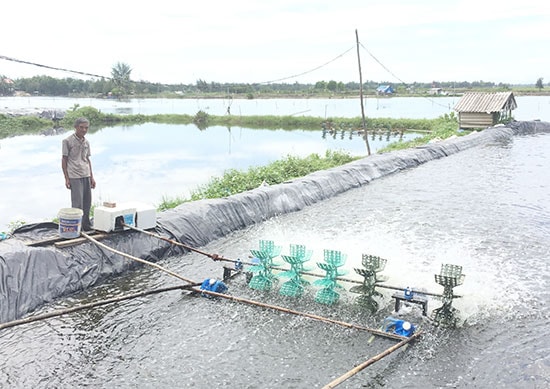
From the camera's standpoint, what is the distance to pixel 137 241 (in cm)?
688

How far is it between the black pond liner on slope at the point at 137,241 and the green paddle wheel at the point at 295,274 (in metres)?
2.13

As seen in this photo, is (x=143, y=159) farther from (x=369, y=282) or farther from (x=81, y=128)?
(x=369, y=282)

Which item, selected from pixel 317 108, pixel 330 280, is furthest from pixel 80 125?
pixel 317 108

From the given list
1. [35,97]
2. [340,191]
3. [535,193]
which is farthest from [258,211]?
[35,97]

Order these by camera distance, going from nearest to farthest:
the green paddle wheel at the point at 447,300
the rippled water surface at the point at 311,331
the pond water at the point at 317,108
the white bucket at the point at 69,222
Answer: the rippled water surface at the point at 311,331 < the green paddle wheel at the point at 447,300 < the white bucket at the point at 69,222 < the pond water at the point at 317,108

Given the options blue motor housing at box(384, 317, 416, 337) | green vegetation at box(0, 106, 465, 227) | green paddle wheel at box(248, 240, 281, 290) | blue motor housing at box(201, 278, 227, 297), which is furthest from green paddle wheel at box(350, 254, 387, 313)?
green vegetation at box(0, 106, 465, 227)

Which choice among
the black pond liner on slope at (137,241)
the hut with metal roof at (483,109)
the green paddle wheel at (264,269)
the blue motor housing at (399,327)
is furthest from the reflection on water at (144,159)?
the blue motor housing at (399,327)

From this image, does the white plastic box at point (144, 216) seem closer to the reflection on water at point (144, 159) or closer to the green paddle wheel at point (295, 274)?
the green paddle wheel at point (295, 274)

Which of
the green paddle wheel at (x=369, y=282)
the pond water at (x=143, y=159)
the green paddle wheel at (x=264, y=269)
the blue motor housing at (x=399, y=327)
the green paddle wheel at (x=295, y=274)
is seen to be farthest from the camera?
the pond water at (x=143, y=159)

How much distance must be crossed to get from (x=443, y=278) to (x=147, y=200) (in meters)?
8.31

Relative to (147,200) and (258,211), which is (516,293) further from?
(147,200)

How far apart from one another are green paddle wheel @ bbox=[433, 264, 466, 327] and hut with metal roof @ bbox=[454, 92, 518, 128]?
18200 mm

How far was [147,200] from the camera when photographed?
11820 millimetres

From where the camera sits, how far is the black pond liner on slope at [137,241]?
17.9 feet
